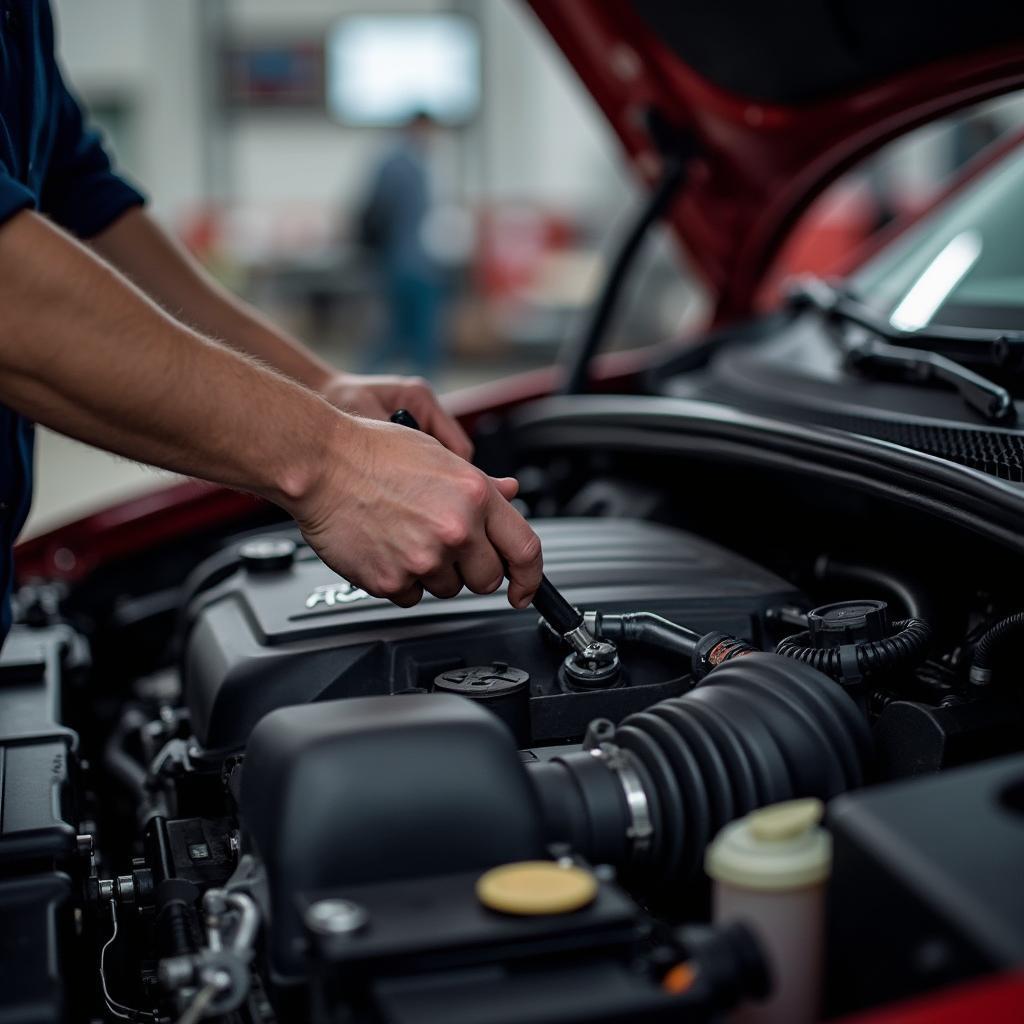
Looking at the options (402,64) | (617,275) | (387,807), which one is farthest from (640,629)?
(402,64)

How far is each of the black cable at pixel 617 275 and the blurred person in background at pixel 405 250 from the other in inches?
247

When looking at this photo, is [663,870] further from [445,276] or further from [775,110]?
[445,276]

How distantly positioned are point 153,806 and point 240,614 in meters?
0.21

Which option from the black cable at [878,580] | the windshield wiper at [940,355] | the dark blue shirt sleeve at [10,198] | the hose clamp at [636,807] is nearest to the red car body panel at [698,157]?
the windshield wiper at [940,355]

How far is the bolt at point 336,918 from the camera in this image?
0.73 m

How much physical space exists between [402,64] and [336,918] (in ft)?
41.2

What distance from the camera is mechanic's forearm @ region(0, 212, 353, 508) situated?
912mm

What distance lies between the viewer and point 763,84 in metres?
1.80

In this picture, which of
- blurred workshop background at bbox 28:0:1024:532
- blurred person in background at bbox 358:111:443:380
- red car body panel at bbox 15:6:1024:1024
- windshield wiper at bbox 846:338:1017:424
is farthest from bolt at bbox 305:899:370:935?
blurred workshop background at bbox 28:0:1024:532

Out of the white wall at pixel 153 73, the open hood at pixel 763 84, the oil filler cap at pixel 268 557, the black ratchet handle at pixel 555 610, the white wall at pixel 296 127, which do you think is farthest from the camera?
the white wall at pixel 296 127

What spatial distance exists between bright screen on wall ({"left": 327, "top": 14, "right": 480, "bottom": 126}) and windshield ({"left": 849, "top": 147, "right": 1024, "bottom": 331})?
37.2 ft

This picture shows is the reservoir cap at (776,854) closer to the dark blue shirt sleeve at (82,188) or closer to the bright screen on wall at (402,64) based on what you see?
the dark blue shirt sleeve at (82,188)

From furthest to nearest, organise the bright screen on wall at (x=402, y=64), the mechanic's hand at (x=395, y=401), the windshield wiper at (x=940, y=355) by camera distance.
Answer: the bright screen on wall at (x=402, y=64)
the mechanic's hand at (x=395, y=401)
the windshield wiper at (x=940, y=355)

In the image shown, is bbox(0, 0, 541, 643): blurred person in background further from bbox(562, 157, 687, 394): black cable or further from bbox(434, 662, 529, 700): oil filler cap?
bbox(562, 157, 687, 394): black cable
